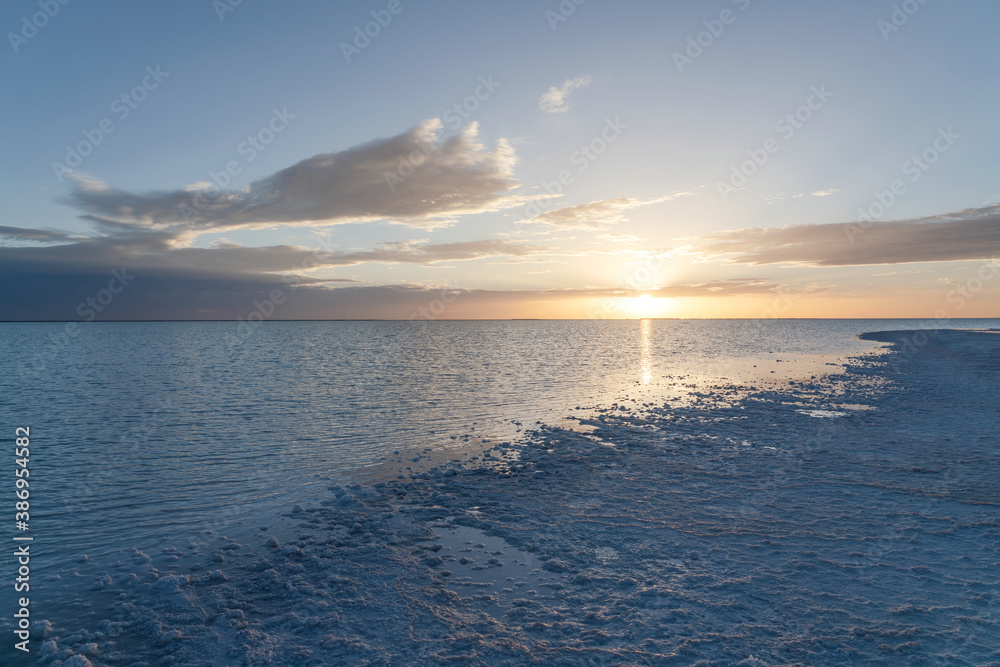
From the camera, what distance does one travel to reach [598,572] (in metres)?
9.86

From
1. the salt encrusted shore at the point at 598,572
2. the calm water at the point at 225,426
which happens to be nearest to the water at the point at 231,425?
the calm water at the point at 225,426

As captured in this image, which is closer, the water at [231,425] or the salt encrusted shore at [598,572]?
the salt encrusted shore at [598,572]

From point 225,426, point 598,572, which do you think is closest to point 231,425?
point 225,426

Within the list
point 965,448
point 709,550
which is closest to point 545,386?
point 965,448

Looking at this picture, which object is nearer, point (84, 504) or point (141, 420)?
point (84, 504)

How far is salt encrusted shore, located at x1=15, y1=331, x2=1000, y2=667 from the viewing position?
24.8 feet

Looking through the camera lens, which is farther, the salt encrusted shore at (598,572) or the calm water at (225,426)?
the calm water at (225,426)

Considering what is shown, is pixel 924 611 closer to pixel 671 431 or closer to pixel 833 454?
pixel 833 454

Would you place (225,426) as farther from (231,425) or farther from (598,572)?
(598,572)

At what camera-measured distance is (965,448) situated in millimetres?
18125

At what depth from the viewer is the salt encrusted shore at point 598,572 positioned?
298 inches

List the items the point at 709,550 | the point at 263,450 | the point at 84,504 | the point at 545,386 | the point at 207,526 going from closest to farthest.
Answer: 1. the point at 709,550
2. the point at 207,526
3. the point at 84,504
4. the point at 263,450
5. the point at 545,386

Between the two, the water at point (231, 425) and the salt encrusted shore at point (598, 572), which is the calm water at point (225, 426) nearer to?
the water at point (231, 425)

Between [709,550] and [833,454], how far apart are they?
417 inches
